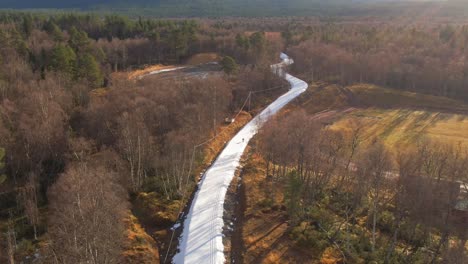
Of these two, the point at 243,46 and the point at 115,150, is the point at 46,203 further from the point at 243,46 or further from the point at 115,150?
the point at 243,46

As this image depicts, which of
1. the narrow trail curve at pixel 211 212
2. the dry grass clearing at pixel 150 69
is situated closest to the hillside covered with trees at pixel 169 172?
the narrow trail curve at pixel 211 212

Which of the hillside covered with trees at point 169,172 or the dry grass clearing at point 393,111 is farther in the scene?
the dry grass clearing at point 393,111

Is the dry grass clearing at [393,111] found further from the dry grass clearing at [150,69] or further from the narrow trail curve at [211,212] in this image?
the dry grass clearing at [150,69]

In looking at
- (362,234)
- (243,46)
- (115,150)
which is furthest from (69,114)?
(243,46)

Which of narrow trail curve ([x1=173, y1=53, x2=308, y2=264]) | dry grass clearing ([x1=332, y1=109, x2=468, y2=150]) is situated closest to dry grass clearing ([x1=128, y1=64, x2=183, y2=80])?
narrow trail curve ([x1=173, y1=53, x2=308, y2=264])

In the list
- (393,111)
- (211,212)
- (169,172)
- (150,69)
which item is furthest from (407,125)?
(150,69)

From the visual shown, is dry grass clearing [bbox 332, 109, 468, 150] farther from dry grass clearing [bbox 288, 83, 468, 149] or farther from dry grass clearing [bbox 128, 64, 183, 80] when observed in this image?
dry grass clearing [bbox 128, 64, 183, 80]

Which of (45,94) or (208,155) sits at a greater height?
(45,94)

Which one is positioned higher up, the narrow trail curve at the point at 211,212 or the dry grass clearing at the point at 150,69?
the dry grass clearing at the point at 150,69
